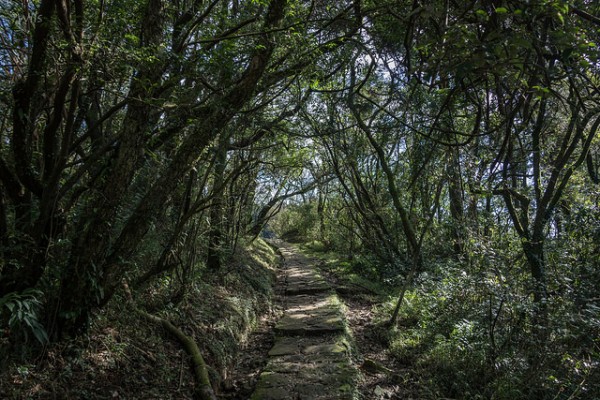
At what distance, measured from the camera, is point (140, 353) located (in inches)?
139

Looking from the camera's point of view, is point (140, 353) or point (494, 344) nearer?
point (140, 353)

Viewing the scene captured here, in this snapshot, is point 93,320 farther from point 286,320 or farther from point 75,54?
point 286,320

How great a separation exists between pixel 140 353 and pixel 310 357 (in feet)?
6.70

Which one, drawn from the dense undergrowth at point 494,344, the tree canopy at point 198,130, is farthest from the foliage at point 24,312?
the dense undergrowth at point 494,344

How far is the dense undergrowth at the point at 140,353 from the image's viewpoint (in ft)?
8.70

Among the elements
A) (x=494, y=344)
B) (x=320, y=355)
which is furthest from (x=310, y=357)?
(x=494, y=344)

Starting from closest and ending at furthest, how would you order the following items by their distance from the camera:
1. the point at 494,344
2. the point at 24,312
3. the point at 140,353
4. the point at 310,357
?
the point at 24,312, the point at 140,353, the point at 494,344, the point at 310,357

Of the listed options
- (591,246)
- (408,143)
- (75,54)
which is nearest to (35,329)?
(75,54)

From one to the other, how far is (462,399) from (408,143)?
24.3 feet

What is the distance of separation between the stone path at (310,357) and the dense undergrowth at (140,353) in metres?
0.62

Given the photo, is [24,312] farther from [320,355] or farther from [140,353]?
[320,355]

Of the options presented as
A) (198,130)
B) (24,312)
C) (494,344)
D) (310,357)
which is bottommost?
(310,357)

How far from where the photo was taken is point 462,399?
11.8ft

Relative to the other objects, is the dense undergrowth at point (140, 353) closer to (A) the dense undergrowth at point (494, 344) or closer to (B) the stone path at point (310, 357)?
(B) the stone path at point (310, 357)
